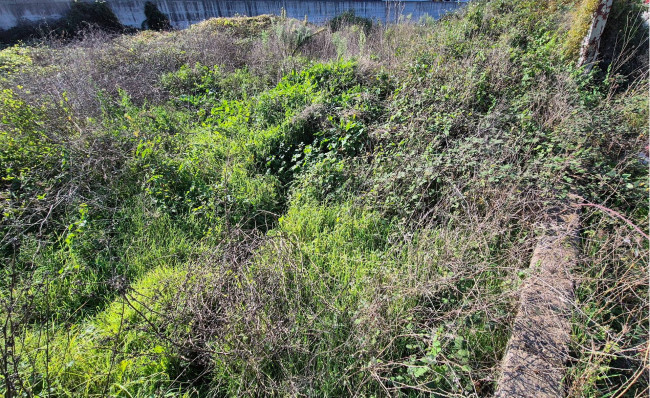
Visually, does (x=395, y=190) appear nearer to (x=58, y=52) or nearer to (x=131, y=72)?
(x=131, y=72)

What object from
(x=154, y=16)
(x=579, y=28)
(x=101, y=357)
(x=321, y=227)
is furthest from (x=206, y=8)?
(x=101, y=357)

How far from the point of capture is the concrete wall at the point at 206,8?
12266 millimetres

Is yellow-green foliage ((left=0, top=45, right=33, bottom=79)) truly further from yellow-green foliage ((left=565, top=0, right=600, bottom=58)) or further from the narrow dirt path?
yellow-green foliage ((left=565, top=0, right=600, bottom=58))

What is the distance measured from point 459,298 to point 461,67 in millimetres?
4336

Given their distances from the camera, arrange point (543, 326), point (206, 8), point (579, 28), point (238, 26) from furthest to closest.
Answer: point (206, 8) → point (238, 26) → point (579, 28) → point (543, 326)

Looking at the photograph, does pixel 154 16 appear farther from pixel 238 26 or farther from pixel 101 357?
pixel 101 357

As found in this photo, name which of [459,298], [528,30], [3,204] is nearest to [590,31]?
[528,30]

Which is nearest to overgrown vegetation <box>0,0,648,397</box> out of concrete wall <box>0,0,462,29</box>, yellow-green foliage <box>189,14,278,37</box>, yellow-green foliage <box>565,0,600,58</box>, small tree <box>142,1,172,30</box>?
yellow-green foliage <box>565,0,600,58</box>

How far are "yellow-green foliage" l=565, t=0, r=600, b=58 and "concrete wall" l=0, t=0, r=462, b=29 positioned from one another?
21.1 ft

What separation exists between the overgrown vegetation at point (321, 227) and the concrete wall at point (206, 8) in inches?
325

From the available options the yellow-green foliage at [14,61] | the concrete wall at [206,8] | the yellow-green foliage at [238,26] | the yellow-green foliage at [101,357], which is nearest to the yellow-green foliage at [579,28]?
the concrete wall at [206,8]

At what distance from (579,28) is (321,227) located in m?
Answer: 6.03

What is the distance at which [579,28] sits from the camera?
5316 mm

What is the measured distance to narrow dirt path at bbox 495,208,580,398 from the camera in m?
1.80
